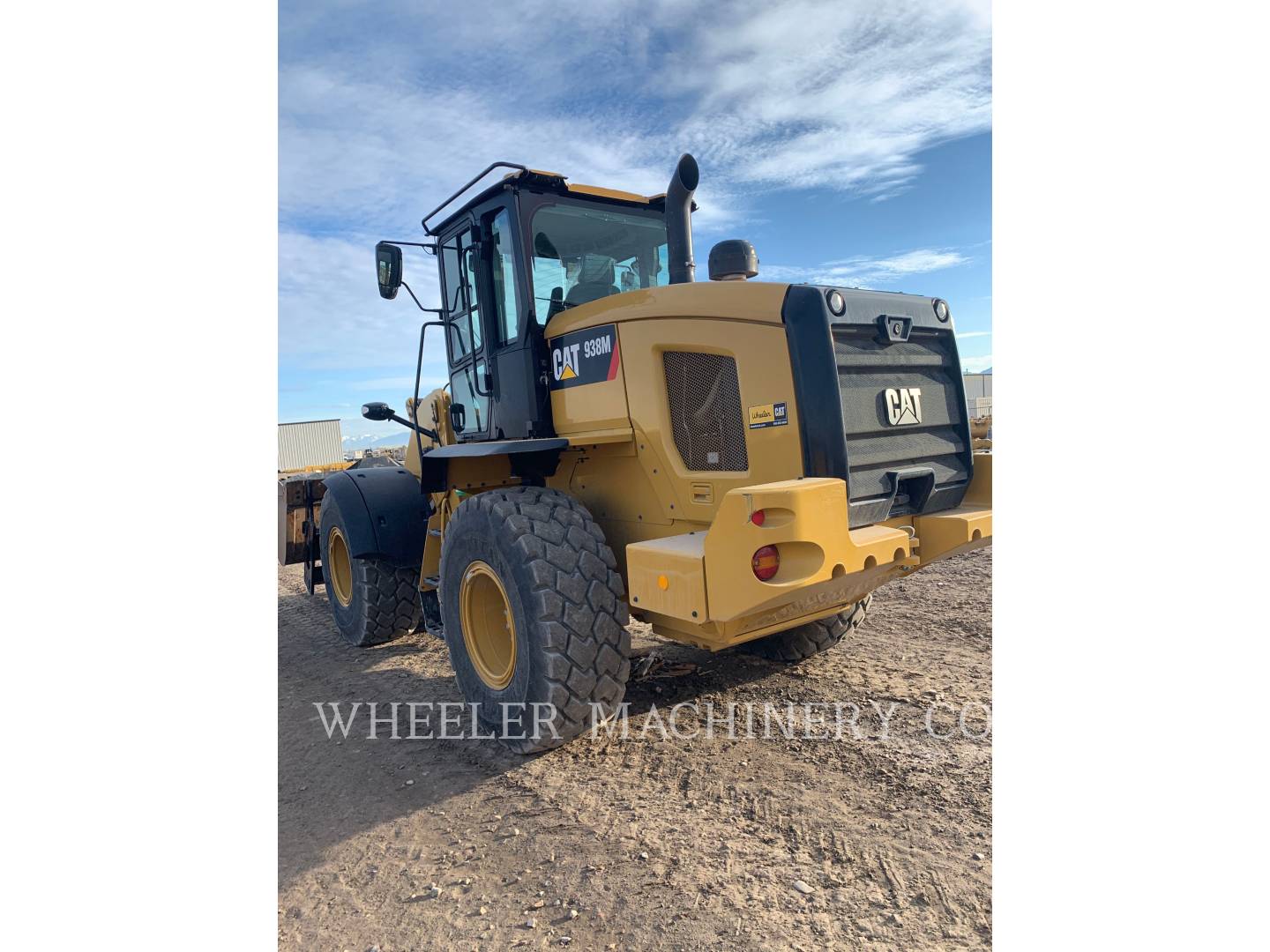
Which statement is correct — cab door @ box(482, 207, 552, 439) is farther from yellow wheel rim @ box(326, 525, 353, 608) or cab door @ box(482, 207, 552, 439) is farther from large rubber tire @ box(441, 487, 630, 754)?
yellow wheel rim @ box(326, 525, 353, 608)

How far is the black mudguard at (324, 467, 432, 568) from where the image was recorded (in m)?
5.50

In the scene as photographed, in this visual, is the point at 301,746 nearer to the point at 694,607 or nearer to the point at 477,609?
the point at 477,609

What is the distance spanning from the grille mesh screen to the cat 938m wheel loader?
0.03 feet

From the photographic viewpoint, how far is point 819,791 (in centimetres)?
322

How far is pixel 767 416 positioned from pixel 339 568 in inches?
171

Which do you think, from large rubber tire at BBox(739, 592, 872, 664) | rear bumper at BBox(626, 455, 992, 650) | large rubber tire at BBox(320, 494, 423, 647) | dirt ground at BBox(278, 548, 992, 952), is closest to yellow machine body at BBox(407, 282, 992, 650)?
rear bumper at BBox(626, 455, 992, 650)

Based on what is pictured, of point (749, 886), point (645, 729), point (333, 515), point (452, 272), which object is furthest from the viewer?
point (333, 515)

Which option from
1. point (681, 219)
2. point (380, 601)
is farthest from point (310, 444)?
point (681, 219)

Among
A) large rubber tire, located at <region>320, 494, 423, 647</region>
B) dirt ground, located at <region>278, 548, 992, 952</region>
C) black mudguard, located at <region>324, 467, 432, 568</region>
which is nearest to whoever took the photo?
dirt ground, located at <region>278, 548, 992, 952</region>

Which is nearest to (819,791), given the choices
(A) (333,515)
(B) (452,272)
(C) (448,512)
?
(C) (448,512)

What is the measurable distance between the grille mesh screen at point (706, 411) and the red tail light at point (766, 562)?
66cm

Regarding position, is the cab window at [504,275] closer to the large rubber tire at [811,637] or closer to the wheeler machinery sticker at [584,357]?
the wheeler machinery sticker at [584,357]

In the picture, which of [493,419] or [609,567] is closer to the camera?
[609,567]

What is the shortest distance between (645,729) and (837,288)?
7.70ft
